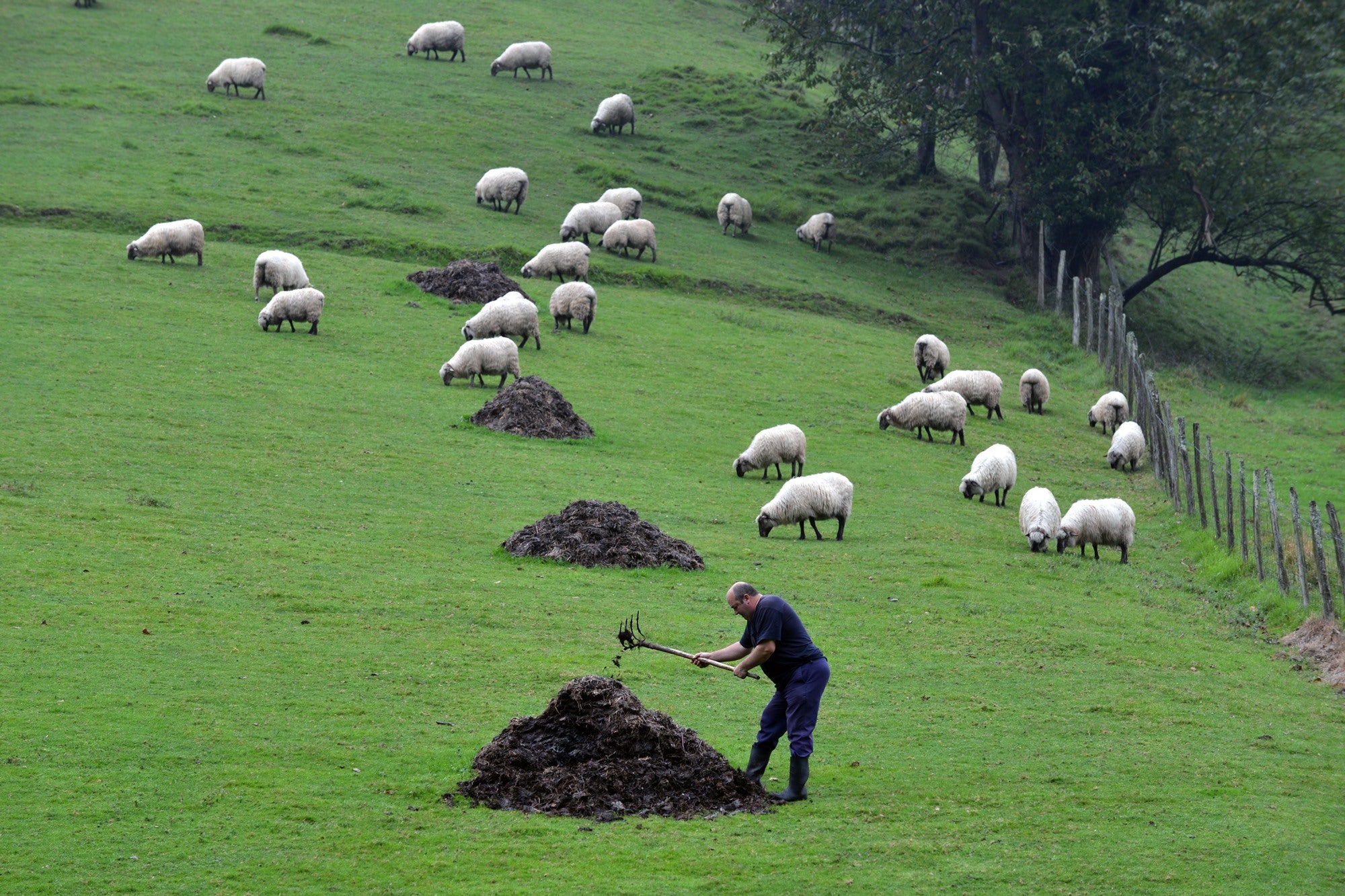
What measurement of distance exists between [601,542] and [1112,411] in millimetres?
21045

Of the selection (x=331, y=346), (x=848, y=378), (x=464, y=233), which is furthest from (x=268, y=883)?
(x=464, y=233)

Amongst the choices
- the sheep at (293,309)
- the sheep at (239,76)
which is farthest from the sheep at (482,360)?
the sheep at (239,76)

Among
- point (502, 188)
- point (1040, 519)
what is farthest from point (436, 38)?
point (1040, 519)

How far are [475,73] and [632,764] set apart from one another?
57.4m

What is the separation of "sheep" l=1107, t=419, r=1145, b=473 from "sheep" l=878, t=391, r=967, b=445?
3.62 meters

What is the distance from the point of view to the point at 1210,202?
53.8m

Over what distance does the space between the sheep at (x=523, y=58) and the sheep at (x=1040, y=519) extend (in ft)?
151

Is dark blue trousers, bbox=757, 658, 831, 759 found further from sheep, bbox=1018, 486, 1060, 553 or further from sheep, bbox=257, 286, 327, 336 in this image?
sheep, bbox=257, 286, 327, 336

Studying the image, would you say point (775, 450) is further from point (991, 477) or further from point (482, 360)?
point (482, 360)

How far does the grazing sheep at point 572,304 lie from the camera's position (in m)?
38.9

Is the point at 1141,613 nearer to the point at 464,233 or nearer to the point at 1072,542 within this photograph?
the point at 1072,542

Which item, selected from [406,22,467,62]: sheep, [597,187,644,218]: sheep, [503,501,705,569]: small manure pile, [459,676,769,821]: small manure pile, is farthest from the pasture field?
[406,22,467,62]: sheep

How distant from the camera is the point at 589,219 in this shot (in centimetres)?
4891

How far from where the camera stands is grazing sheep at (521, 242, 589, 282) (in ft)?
141
